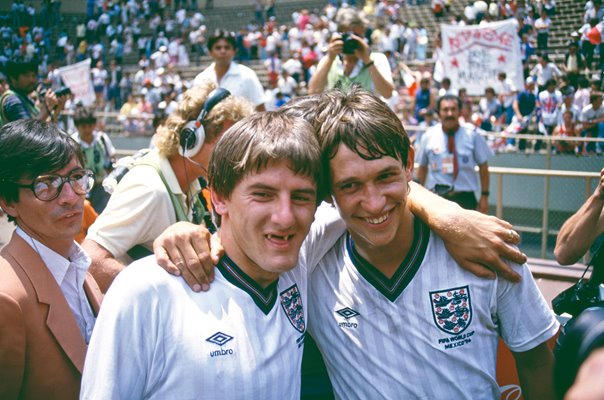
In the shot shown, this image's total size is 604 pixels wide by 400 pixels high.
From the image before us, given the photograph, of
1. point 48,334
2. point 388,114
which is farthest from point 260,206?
point 48,334

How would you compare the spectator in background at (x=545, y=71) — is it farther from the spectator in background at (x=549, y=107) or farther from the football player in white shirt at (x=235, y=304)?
the football player in white shirt at (x=235, y=304)

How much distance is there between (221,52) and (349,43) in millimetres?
1197

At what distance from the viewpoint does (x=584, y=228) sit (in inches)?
→ 120

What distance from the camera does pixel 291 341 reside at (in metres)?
1.93

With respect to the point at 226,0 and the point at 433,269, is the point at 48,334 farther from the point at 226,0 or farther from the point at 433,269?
the point at 226,0

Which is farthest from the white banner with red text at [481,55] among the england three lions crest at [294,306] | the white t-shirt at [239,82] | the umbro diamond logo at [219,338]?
the umbro diamond logo at [219,338]

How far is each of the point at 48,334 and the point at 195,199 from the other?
1.44 metres

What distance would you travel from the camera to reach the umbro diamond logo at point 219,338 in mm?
1758

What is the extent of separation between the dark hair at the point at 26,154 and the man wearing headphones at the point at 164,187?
746 millimetres

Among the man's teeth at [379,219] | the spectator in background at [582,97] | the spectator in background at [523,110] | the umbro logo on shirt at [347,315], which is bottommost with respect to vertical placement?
the spectator in background at [523,110]

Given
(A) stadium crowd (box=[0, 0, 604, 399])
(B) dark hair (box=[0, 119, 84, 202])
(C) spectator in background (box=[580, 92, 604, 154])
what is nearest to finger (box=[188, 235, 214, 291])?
(A) stadium crowd (box=[0, 0, 604, 399])

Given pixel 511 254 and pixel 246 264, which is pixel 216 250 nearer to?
pixel 246 264

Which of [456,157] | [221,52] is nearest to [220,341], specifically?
[221,52]

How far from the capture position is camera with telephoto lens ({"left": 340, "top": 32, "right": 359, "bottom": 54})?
551 cm
